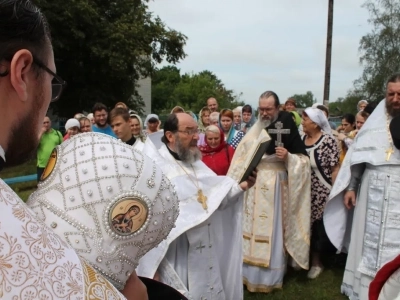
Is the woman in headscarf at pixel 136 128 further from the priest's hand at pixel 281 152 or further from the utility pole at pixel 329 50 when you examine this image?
the utility pole at pixel 329 50

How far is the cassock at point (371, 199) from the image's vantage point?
4.06 m

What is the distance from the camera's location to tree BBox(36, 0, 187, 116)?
66.3 ft

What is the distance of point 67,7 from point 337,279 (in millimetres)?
17604

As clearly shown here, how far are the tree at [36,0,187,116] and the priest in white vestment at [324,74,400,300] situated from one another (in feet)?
55.8

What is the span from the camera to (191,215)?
11.2ft

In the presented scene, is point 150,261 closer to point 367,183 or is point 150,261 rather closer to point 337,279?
point 367,183

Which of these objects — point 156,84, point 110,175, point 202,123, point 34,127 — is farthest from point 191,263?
point 156,84

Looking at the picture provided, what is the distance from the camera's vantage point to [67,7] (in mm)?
19812

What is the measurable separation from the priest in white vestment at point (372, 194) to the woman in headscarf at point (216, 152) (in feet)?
3.85

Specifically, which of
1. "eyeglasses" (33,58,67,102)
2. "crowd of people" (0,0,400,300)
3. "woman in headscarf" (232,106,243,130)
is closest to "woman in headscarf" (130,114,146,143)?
"crowd of people" (0,0,400,300)

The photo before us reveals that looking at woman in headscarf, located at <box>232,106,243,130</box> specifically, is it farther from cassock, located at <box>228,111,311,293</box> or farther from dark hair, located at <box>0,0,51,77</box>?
dark hair, located at <box>0,0,51,77</box>


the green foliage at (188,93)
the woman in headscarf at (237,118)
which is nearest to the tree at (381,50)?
the green foliage at (188,93)

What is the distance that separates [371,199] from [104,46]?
18.4m

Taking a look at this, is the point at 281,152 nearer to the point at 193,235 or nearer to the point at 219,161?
the point at 219,161
